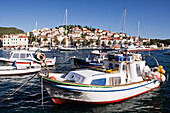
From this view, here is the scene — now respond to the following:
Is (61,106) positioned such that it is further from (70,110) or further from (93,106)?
(93,106)

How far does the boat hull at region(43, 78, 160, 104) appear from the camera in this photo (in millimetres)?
A: 9547

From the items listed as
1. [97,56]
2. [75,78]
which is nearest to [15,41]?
[97,56]

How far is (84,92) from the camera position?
9.72 metres

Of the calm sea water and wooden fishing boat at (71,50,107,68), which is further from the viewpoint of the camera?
wooden fishing boat at (71,50,107,68)

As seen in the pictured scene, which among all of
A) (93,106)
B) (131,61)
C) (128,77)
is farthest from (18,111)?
(131,61)

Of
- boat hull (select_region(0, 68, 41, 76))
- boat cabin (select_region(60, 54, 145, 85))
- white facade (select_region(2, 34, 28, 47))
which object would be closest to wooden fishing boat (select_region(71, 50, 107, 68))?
boat hull (select_region(0, 68, 41, 76))

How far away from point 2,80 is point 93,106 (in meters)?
12.0

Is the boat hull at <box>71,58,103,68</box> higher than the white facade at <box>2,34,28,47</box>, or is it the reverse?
the white facade at <box>2,34,28,47</box>

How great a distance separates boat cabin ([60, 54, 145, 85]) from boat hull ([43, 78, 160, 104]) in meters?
0.53

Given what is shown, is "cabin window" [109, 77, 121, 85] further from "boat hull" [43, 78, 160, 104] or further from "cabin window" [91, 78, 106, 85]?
"cabin window" [91, 78, 106, 85]

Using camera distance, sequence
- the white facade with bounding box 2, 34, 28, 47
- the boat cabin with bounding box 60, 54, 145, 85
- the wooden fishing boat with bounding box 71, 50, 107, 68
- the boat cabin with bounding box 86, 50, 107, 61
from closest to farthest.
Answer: the boat cabin with bounding box 60, 54, 145, 85
the wooden fishing boat with bounding box 71, 50, 107, 68
the boat cabin with bounding box 86, 50, 107, 61
the white facade with bounding box 2, 34, 28, 47

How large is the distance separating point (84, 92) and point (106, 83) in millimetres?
1849

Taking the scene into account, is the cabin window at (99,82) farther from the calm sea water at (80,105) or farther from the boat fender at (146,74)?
the boat fender at (146,74)

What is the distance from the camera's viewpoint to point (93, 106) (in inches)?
411
